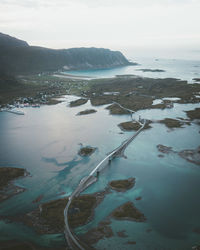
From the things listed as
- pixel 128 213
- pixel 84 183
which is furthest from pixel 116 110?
pixel 128 213

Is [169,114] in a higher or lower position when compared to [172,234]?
higher

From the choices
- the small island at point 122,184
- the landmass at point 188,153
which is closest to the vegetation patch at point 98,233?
the small island at point 122,184

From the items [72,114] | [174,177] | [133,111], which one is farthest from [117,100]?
[174,177]

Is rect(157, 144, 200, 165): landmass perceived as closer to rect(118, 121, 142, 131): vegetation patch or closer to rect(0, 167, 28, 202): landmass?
rect(118, 121, 142, 131): vegetation patch

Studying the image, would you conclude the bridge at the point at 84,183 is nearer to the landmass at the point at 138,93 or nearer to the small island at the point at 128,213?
the small island at the point at 128,213

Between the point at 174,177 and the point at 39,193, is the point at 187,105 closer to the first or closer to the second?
the point at 174,177

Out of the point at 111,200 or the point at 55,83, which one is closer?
the point at 111,200

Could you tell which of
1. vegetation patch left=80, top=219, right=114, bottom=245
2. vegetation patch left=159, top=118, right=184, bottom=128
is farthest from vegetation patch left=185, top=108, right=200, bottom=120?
vegetation patch left=80, top=219, right=114, bottom=245
